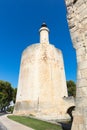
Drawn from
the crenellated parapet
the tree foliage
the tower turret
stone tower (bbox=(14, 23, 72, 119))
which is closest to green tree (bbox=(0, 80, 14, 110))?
the tree foliage

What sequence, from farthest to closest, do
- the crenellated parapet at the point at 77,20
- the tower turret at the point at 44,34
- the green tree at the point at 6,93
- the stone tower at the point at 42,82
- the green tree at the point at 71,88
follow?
the green tree at the point at 71,88
the green tree at the point at 6,93
the tower turret at the point at 44,34
the stone tower at the point at 42,82
the crenellated parapet at the point at 77,20

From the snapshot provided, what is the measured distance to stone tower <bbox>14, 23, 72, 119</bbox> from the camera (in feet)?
60.8

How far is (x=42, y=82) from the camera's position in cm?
1933

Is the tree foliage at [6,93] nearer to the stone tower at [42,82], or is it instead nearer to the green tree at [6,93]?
the green tree at [6,93]

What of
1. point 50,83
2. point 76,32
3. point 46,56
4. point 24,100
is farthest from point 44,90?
point 76,32

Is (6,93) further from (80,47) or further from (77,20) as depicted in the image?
(80,47)

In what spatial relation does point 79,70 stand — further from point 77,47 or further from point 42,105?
point 42,105

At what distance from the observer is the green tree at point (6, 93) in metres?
35.0

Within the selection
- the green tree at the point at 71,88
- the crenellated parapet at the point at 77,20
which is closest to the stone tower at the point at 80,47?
the crenellated parapet at the point at 77,20

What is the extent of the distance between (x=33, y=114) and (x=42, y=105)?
1307mm

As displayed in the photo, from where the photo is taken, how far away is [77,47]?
4.29m

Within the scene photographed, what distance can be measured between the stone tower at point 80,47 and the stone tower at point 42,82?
14525 millimetres

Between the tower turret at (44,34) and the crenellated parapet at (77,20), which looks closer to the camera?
the crenellated parapet at (77,20)

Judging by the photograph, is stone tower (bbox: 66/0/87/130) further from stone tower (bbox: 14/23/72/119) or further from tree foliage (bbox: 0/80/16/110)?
tree foliage (bbox: 0/80/16/110)
